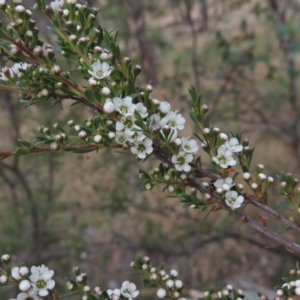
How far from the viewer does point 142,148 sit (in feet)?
3.32

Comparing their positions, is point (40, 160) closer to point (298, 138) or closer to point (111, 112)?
point (298, 138)

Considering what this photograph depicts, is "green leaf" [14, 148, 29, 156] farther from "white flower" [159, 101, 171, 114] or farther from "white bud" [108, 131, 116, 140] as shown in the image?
"white flower" [159, 101, 171, 114]

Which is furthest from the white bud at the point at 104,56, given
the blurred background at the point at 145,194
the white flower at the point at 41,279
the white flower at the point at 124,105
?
the blurred background at the point at 145,194

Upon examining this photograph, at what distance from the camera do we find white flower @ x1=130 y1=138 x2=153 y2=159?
0.99 meters

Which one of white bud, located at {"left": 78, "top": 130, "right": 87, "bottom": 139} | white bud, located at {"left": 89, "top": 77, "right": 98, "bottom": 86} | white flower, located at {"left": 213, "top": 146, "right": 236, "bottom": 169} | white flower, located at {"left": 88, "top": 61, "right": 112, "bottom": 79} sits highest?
white flower, located at {"left": 88, "top": 61, "right": 112, "bottom": 79}

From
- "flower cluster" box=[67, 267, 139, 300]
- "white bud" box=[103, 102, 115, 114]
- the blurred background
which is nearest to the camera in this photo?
"white bud" box=[103, 102, 115, 114]

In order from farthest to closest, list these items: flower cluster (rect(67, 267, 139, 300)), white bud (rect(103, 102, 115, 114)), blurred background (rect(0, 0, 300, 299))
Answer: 1. blurred background (rect(0, 0, 300, 299))
2. flower cluster (rect(67, 267, 139, 300))
3. white bud (rect(103, 102, 115, 114))

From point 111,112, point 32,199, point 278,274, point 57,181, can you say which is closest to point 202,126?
point 111,112

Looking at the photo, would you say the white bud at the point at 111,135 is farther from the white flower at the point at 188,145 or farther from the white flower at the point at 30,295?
the white flower at the point at 30,295

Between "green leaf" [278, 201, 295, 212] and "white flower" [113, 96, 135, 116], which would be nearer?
"white flower" [113, 96, 135, 116]

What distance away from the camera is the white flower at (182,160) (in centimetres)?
102

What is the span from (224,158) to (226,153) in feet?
0.04

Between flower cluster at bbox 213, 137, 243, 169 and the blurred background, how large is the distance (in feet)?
7.79

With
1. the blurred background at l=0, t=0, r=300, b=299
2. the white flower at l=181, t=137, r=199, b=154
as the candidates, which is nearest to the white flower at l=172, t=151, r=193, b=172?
the white flower at l=181, t=137, r=199, b=154
